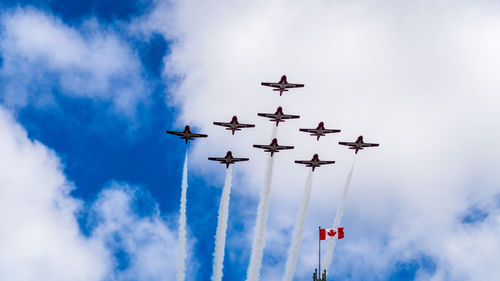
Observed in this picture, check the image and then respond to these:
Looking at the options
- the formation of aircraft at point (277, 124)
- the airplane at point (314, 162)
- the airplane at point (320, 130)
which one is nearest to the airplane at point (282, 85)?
A: the formation of aircraft at point (277, 124)

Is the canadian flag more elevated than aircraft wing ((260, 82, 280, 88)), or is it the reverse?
aircraft wing ((260, 82, 280, 88))

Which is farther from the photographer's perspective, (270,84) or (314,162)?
(314,162)

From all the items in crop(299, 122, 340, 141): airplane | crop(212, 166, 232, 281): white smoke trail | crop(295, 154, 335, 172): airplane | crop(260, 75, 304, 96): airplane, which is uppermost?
crop(260, 75, 304, 96): airplane

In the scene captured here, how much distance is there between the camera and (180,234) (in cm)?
16900

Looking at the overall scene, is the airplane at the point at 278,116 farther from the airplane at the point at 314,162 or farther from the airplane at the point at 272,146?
the airplane at the point at 314,162

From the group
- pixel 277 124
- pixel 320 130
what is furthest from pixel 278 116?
pixel 320 130

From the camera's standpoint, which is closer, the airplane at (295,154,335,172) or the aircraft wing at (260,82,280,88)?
the aircraft wing at (260,82,280,88)

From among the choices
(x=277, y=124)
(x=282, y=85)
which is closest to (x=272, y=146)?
(x=277, y=124)

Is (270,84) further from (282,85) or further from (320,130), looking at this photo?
(320,130)

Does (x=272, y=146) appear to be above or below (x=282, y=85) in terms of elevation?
below

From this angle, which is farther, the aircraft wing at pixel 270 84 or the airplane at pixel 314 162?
the airplane at pixel 314 162

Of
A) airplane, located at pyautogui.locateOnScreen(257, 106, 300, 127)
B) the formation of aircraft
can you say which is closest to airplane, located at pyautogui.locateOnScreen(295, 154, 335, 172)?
the formation of aircraft

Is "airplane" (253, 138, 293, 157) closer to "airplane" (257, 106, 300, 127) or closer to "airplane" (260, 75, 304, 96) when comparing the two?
"airplane" (257, 106, 300, 127)

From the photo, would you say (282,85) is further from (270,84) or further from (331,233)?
(331,233)
